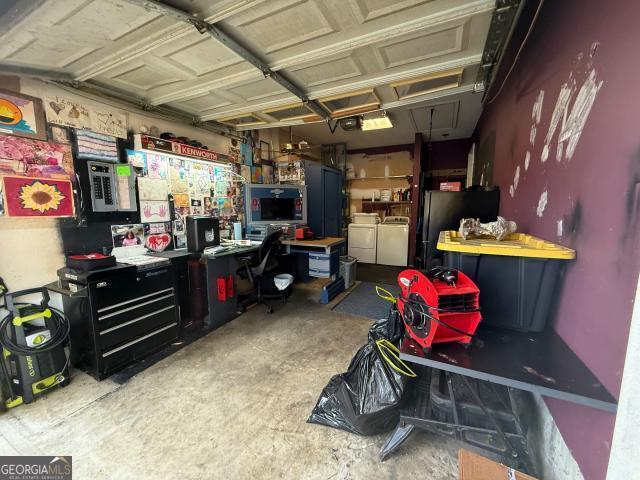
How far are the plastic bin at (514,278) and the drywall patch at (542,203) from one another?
0.26m

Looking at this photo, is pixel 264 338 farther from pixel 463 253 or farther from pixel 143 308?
pixel 463 253

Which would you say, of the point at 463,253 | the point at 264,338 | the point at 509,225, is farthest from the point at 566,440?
the point at 264,338

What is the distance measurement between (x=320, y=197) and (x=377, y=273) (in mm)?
1872

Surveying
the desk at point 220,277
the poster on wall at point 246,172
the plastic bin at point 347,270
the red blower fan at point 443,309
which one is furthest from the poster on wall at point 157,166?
the red blower fan at point 443,309

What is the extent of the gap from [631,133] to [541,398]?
112 cm

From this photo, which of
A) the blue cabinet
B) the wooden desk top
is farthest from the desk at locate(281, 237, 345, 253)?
the blue cabinet

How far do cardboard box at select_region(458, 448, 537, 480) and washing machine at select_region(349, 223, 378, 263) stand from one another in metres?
4.57

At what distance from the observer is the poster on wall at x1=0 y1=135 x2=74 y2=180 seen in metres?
1.71

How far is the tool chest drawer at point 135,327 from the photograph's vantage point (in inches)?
73.5

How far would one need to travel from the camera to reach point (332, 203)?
14.2 feet

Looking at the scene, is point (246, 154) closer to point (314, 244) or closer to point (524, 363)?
point (314, 244)

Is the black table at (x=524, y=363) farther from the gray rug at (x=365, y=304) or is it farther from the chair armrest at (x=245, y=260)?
the chair armrest at (x=245, y=260)

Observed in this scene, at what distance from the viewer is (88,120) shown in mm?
2100

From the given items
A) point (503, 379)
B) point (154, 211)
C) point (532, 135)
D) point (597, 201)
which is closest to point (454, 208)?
point (532, 135)
